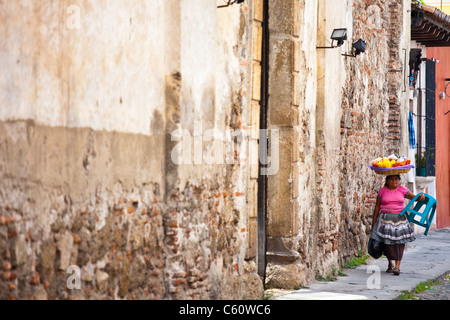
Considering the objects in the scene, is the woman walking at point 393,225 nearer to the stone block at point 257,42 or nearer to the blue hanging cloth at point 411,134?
the stone block at point 257,42

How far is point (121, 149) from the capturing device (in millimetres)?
5371

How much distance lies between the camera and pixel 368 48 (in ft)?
40.5

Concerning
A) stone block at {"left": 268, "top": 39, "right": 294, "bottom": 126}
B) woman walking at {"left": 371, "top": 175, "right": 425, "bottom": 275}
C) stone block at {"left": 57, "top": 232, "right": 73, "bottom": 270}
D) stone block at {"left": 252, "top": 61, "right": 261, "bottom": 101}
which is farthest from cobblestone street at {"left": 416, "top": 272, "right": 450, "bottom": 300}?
stone block at {"left": 57, "top": 232, "right": 73, "bottom": 270}

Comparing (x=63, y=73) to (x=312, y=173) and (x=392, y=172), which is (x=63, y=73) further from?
(x=392, y=172)

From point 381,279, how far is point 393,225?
0.80 metres

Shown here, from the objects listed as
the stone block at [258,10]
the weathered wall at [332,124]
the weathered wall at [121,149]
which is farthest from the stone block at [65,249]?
the weathered wall at [332,124]

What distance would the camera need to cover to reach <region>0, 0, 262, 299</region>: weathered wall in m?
4.35

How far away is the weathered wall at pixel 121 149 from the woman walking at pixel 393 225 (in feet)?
9.93

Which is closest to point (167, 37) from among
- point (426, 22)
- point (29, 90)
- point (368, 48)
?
point (29, 90)

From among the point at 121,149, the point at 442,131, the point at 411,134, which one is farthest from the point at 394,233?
the point at 442,131

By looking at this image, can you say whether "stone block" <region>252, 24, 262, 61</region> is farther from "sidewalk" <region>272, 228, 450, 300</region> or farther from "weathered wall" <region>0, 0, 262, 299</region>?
"sidewalk" <region>272, 228, 450, 300</region>

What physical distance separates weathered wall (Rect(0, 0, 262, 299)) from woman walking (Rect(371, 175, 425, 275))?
3.03 meters

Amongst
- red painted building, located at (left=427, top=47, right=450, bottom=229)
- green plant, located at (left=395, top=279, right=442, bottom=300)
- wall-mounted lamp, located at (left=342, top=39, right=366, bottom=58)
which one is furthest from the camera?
red painted building, located at (left=427, top=47, right=450, bottom=229)

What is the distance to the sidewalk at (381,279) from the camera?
8203mm
